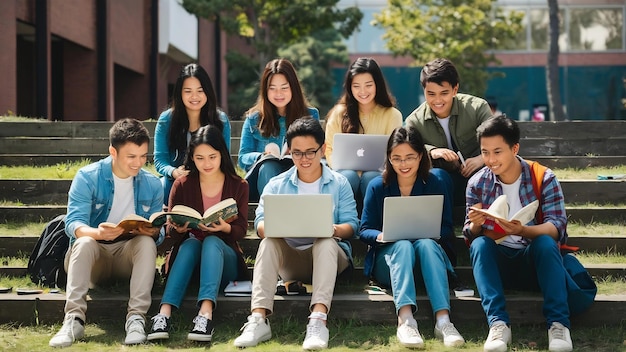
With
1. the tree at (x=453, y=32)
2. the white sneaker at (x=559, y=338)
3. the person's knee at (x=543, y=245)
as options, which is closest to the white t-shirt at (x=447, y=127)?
the person's knee at (x=543, y=245)

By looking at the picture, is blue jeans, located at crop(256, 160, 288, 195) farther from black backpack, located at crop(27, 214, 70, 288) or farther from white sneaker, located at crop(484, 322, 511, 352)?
white sneaker, located at crop(484, 322, 511, 352)

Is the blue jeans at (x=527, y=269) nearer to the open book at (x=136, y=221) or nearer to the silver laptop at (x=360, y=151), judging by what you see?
the silver laptop at (x=360, y=151)

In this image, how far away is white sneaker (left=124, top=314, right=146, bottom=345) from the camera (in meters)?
4.30

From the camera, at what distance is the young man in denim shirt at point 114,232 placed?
4441 millimetres

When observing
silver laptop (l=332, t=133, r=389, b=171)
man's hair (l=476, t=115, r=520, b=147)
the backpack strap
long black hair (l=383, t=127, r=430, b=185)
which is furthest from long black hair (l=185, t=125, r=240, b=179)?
the backpack strap

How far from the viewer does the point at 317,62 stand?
26.4 m

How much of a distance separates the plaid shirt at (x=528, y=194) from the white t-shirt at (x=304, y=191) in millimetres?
906

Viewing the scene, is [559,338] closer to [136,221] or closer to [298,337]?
[298,337]

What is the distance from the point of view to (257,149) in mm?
6078

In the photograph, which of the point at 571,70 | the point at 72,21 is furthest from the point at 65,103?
the point at 571,70

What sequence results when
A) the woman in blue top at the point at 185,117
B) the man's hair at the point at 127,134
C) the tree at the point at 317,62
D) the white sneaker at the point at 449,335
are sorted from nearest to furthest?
the white sneaker at the point at 449,335, the man's hair at the point at 127,134, the woman in blue top at the point at 185,117, the tree at the point at 317,62

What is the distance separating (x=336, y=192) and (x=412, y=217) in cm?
55

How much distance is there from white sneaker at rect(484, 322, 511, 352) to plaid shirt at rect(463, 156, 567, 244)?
22.9 inches

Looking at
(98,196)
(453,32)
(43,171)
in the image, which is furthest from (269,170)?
(453,32)
